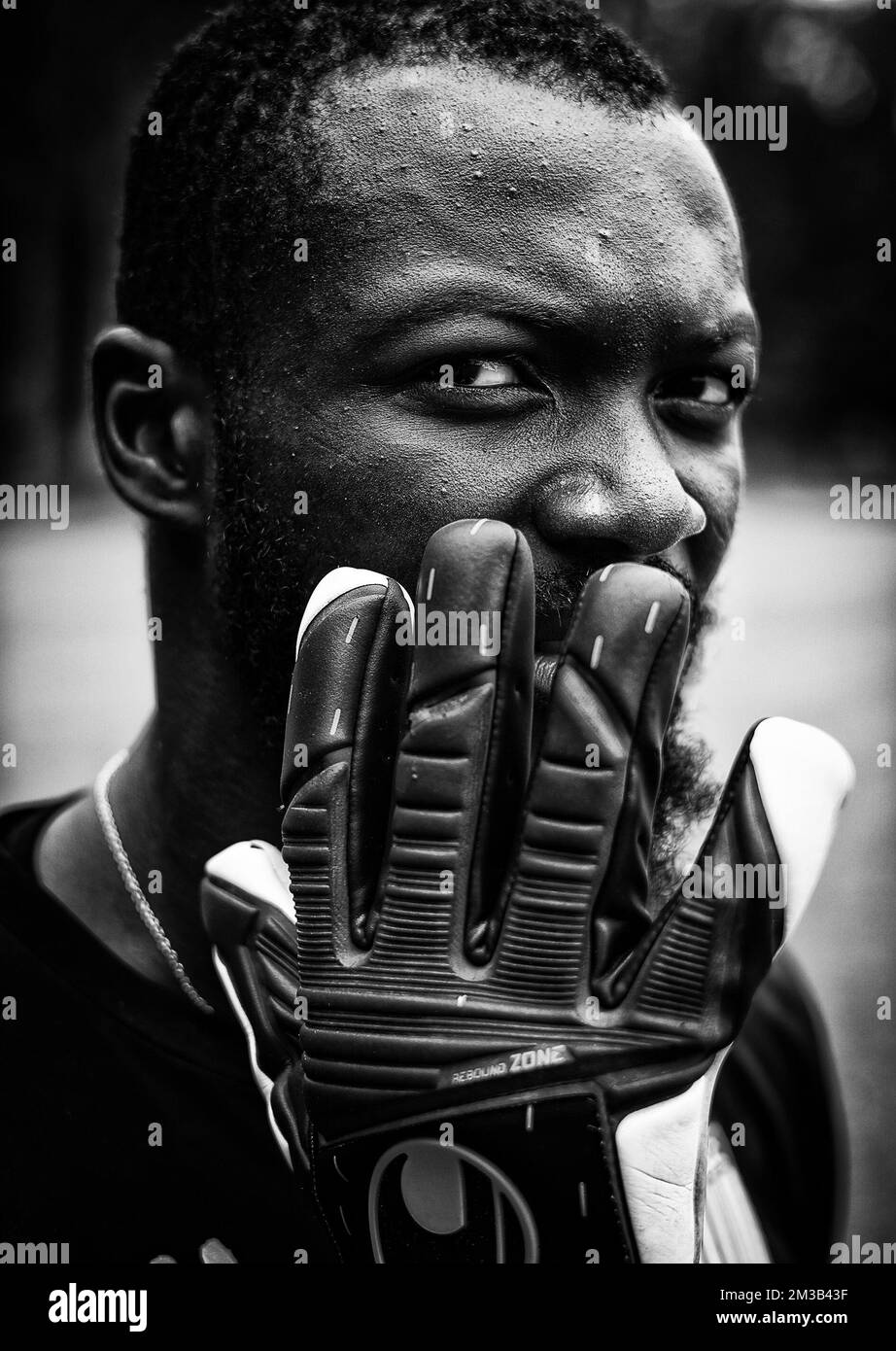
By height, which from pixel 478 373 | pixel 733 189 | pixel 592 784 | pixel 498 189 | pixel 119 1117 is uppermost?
pixel 733 189

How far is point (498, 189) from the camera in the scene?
1506 millimetres

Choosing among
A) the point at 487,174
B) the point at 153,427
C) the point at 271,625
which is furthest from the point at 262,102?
the point at 271,625

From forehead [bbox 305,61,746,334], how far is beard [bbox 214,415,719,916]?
0.99ft

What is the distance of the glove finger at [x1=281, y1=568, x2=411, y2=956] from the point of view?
1.27 metres

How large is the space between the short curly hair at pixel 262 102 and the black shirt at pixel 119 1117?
2.73 ft

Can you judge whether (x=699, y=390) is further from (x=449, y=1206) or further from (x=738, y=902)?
(x=449, y=1206)

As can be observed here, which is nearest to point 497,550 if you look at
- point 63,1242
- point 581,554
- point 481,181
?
point 581,554

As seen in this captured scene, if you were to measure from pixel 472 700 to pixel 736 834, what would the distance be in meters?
0.28

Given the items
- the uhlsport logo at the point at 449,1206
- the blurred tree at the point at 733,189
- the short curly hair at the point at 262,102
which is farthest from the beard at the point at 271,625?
the blurred tree at the point at 733,189

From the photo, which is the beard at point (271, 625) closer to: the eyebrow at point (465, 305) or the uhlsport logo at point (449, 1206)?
the eyebrow at point (465, 305)

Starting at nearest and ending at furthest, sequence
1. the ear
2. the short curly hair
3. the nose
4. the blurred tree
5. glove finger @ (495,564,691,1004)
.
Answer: glove finger @ (495,564,691,1004)
the nose
the short curly hair
the ear
the blurred tree

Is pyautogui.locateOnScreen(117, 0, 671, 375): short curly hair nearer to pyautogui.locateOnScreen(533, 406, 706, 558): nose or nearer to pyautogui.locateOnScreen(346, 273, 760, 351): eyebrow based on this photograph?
pyautogui.locateOnScreen(346, 273, 760, 351): eyebrow

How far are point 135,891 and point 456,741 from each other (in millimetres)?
820

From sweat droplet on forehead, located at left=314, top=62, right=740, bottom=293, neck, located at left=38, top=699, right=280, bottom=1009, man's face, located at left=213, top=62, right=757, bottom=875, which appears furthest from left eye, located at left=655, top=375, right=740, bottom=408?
neck, located at left=38, top=699, right=280, bottom=1009
